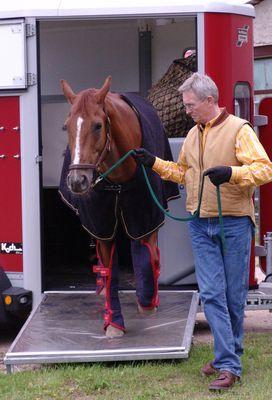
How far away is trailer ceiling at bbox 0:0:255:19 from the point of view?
6441 millimetres

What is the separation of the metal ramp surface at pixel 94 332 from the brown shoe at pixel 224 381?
0.46 m

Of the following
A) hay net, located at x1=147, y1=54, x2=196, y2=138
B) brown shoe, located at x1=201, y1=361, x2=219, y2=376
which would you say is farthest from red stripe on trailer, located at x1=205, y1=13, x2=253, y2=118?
brown shoe, located at x1=201, y1=361, x2=219, y2=376

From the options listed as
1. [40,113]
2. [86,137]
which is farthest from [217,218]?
[40,113]

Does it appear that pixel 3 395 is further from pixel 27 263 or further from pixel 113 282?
pixel 27 263

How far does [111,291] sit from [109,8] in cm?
208

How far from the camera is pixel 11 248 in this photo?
262 inches

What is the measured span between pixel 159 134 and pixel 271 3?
449 inches

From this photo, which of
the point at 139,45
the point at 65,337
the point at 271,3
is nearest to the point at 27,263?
the point at 65,337

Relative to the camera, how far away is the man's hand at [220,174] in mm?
4779

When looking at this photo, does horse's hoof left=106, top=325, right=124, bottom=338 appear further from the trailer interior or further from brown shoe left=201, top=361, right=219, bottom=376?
the trailer interior

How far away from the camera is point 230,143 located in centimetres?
500

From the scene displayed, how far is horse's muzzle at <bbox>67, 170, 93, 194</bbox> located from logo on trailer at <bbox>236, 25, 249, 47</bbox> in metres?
2.15

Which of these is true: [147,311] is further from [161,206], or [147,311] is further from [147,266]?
[161,206]

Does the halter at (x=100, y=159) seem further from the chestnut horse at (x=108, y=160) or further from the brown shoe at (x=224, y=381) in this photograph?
the brown shoe at (x=224, y=381)
